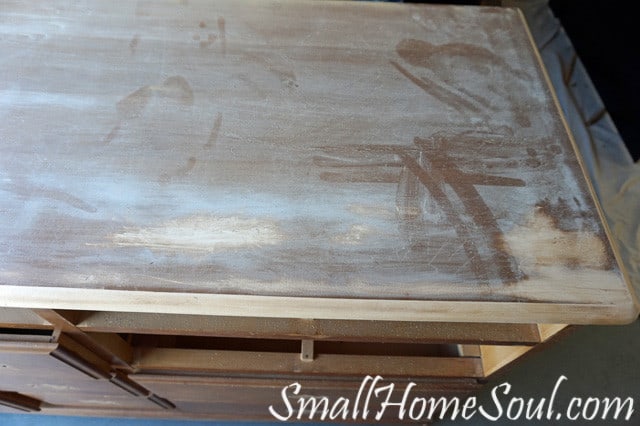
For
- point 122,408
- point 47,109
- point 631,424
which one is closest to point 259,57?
point 47,109

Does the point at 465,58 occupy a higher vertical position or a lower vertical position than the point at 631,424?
higher

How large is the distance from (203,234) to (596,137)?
1.19 metres

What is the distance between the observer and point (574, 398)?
3.41ft

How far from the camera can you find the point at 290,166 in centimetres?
50

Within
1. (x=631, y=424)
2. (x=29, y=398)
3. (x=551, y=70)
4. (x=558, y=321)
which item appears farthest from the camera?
(x=551, y=70)

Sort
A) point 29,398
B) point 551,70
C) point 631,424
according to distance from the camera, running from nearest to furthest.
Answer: point 29,398 → point 631,424 → point 551,70

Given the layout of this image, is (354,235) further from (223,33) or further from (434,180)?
(223,33)

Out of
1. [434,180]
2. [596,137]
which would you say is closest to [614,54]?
[596,137]

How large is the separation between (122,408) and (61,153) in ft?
1.95

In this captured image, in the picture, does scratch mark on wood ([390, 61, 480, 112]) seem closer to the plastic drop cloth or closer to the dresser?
the dresser

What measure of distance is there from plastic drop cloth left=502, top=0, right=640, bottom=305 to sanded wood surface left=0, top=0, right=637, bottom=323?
719mm

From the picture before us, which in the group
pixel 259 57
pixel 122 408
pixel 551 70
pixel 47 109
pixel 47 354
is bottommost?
pixel 122 408

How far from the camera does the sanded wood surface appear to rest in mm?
431

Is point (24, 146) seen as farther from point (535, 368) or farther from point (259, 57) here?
point (535, 368)
